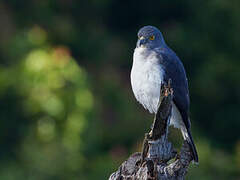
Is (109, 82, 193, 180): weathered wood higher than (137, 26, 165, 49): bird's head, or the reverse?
(137, 26, 165, 49): bird's head

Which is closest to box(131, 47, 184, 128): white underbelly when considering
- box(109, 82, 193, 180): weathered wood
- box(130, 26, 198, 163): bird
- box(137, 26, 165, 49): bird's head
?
box(130, 26, 198, 163): bird

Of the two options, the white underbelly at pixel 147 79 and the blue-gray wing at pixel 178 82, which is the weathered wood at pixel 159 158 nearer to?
the white underbelly at pixel 147 79

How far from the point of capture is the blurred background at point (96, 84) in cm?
1398

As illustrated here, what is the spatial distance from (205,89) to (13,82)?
5294mm

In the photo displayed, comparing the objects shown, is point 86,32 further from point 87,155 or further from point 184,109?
point 184,109

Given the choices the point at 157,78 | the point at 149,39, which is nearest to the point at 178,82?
the point at 157,78

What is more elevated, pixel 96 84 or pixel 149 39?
pixel 96 84

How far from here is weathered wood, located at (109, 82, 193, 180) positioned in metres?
6.84

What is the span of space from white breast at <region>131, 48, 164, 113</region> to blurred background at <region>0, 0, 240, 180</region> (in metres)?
5.39

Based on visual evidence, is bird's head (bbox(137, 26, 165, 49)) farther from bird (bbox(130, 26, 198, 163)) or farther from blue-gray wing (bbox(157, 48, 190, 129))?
blue-gray wing (bbox(157, 48, 190, 129))

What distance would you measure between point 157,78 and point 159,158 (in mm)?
1380

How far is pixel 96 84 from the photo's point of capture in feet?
55.5

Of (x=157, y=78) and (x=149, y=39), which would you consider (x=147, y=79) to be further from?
(x=149, y=39)

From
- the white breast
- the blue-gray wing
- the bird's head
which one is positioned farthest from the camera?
the bird's head
